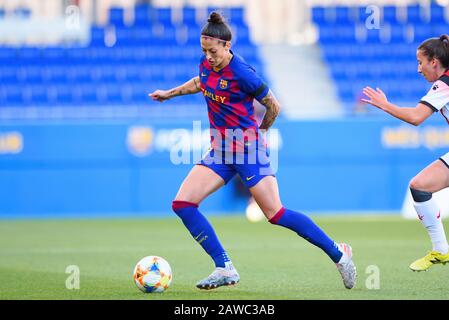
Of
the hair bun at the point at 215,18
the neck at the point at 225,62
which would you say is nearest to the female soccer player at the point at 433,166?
the neck at the point at 225,62

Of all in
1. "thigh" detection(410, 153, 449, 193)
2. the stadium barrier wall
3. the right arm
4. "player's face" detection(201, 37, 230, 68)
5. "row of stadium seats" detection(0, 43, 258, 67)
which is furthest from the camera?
"row of stadium seats" detection(0, 43, 258, 67)

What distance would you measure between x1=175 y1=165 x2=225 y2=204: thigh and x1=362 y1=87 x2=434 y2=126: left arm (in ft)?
4.59

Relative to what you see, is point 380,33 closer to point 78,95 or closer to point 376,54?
point 376,54

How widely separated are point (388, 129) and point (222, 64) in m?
12.0

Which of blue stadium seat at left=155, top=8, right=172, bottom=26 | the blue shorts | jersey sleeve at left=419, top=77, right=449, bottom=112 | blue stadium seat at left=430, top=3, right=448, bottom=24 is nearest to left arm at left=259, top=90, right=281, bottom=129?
the blue shorts

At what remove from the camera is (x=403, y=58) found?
23984mm

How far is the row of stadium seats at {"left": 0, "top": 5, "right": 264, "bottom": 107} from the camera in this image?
2211 centimetres

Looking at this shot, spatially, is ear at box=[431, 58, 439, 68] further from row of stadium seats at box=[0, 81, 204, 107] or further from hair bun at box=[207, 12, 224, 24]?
row of stadium seats at box=[0, 81, 204, 107]

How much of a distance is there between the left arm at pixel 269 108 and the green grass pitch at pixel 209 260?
1.40 m

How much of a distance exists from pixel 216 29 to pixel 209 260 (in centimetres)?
372

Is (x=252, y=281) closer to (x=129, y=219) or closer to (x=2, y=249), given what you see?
(x=2, y=249)

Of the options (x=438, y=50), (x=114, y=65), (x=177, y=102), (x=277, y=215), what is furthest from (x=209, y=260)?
(x=114, y=65)

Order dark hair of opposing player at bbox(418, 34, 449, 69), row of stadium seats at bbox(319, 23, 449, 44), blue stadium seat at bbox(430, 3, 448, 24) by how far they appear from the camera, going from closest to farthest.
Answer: dark hair of opposing player at bbox(418, 34, 449, 69) → row of stadium seats at bbox(319, 23, 449, 44) → blue stadium seat at bbox(430, 3, 448, 24)

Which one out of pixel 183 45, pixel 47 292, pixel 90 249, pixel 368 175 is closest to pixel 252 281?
pixel 47 292
